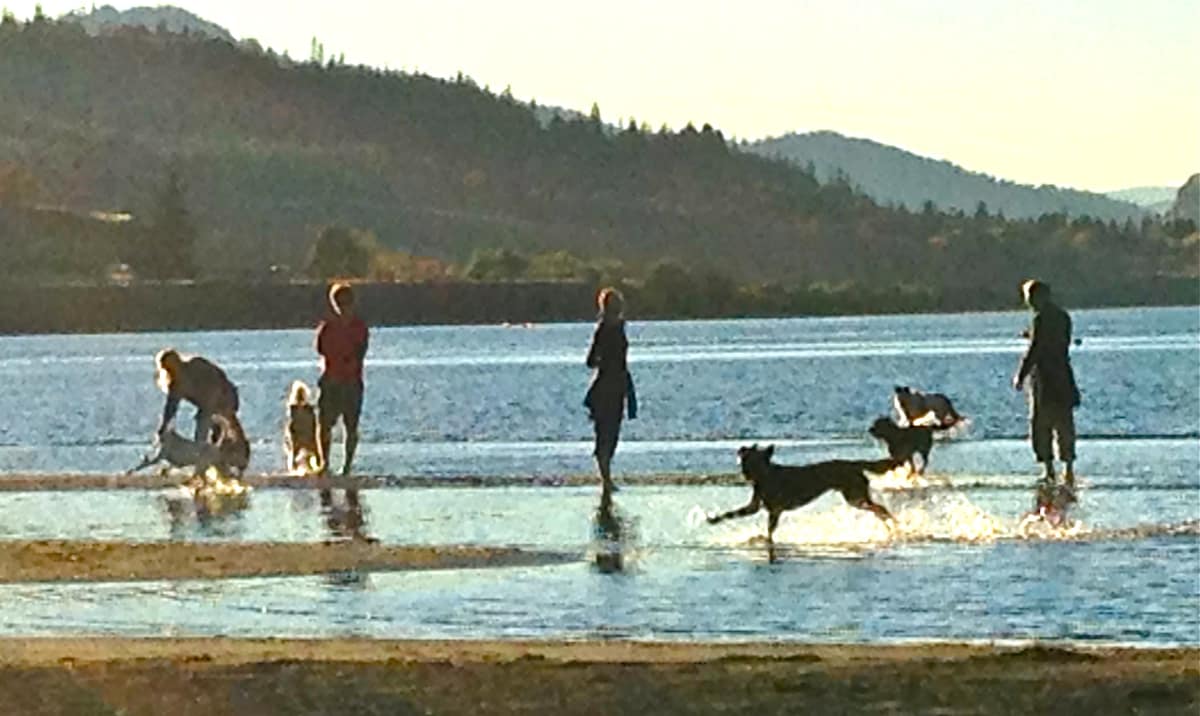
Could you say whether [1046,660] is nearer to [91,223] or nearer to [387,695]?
[387,695]

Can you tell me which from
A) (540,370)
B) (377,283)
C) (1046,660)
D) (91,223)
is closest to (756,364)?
(540,370)

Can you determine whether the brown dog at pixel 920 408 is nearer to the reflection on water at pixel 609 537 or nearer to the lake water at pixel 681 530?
the lake water at pixel 681 530

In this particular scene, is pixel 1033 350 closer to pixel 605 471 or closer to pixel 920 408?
pixel 605 471

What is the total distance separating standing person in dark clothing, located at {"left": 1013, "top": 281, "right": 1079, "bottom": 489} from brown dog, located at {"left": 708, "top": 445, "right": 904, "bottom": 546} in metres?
2.78

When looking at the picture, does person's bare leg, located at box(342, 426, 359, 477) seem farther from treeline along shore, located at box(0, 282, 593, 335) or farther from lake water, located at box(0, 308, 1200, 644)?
treeline along shore, located at box(0, 282, 593, 335)

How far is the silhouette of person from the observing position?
21984 millimetres

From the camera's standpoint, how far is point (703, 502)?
851 inches

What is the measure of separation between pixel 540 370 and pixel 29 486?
143 feet

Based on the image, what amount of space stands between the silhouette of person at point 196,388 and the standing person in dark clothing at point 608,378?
11.1 feet

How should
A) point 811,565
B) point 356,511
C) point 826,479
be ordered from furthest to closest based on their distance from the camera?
point 356,511
point 826,479
point 811,565

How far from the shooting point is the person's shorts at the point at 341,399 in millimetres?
22203

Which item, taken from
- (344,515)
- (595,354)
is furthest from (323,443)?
(595,354)

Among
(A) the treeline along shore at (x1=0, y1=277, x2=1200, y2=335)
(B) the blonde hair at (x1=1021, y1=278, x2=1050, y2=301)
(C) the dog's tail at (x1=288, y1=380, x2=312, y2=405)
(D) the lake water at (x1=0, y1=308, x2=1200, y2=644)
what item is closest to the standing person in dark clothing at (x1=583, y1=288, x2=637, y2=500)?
(D) the lake water at (x1=0, y1=308, x2=1200, y2=644)

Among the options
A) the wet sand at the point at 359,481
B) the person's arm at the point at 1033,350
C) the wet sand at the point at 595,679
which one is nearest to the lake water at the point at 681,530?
the wet sand at the point at 359,481
